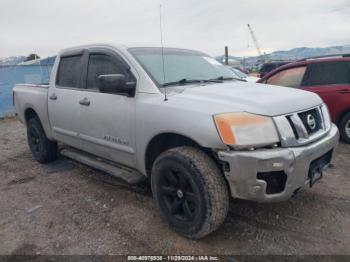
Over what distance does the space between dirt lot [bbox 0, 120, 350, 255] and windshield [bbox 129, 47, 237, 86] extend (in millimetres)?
1442

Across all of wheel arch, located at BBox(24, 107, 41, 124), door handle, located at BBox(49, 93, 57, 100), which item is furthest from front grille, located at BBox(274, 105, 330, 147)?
wheel arch, located at BBox(24, 107, 41, 124)

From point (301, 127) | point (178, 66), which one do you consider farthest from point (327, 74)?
point (301, 127)

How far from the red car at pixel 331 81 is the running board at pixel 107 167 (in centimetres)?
421

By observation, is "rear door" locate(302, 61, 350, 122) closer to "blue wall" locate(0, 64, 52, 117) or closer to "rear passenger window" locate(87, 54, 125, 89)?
"rear passenger window" locate(87, 54, 125, 89)

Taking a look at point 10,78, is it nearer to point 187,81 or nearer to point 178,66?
point 178,66

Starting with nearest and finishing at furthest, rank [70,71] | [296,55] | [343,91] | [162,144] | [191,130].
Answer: [191,130], [162,144], [70,71], [343,91], [296,55]

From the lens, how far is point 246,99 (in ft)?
8.50

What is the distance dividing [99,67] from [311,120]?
2.41 m

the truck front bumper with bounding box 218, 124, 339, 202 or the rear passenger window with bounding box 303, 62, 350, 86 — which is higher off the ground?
the rear passenger window with bounding box 303, 62, 350, 86

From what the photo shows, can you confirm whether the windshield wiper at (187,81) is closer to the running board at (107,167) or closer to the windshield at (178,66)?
the windshield at (178,66)

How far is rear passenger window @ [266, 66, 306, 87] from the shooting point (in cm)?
623

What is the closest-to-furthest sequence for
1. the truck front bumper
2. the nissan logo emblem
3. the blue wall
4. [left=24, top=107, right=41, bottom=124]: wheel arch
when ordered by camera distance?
the truck front bumper
the nissan logo emblem
[left=24, top=107, right=41, bottom=124]: wheel arch
the blue wall

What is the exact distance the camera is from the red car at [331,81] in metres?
5.64

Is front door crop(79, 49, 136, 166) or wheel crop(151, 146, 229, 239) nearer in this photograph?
wheel crop(151, 146, 229, 239)
